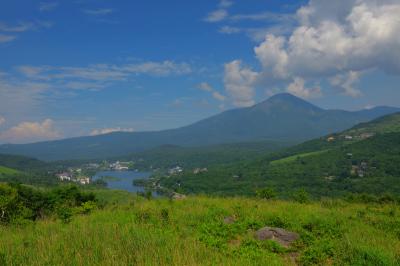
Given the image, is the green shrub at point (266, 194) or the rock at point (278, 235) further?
the green shrub at point (266, 194)

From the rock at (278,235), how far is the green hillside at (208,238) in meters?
0.20

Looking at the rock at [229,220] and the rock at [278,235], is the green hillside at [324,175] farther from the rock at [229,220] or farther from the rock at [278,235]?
the rock at [278,235]

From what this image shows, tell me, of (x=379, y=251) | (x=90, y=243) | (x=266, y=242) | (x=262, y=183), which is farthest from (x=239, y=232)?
(x=262, y=183)

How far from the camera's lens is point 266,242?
900 centimetres

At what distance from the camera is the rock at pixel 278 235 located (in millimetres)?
9523

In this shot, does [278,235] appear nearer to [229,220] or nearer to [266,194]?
[229,220]

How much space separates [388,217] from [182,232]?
7.91 meters

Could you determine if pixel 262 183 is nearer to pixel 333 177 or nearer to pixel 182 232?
pixel 333 177

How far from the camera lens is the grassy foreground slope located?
22.0ft

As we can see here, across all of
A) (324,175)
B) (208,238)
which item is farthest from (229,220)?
(324,175)

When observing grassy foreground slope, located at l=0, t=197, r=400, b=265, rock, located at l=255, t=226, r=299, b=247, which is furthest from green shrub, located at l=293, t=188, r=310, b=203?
rock, located at l=255, t=226, r=299, b=247

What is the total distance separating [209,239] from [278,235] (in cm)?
223

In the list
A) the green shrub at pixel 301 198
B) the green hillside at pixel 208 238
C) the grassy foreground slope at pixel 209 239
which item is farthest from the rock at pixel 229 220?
the green shrub at pixel 301 198

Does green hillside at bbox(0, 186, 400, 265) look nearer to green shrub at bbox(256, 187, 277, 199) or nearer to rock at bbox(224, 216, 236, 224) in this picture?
rock at bbox(224, 216, 236, 224)
